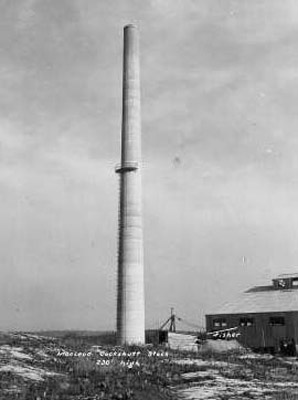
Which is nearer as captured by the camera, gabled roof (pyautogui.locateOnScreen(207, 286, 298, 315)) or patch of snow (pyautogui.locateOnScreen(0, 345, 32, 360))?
patch of snow (pyautogui.locateOnScreen(0, 345, 32, 360))

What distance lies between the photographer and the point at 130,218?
45688mm

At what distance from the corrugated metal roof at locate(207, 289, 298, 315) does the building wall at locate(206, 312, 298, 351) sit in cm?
55

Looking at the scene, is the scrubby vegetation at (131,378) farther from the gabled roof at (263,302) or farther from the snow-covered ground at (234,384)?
the gabled roof at (263,302)

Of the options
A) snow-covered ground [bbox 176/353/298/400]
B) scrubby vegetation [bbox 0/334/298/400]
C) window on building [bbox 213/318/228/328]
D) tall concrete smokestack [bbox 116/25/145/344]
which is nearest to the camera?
scrubby vegetation [bbox 0/334/298/400]

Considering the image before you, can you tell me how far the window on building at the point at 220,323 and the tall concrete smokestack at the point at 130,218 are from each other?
8474 millimetres

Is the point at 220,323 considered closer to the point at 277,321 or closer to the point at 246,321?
the point at 246,321

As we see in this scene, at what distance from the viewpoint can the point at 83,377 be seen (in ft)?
71.6

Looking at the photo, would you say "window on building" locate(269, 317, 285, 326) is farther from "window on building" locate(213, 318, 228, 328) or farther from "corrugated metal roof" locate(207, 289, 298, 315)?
"window on building" locate(213, 318, 228, 328)

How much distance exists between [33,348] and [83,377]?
11529 mm

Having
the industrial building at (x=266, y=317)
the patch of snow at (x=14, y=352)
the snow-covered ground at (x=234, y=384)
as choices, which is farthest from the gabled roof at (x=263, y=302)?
the patch of snow at (x=14, y=352)

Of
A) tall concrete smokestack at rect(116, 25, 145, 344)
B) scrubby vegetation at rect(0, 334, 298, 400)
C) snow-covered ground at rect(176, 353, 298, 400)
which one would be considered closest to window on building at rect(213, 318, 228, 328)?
tall concrete smokestack at rect(116, 25, 145, 344)

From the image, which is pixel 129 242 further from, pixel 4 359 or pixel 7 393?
pixel 7 393

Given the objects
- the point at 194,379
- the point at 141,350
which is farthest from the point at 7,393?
the point at 141,350

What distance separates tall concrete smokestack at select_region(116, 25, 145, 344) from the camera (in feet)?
146
